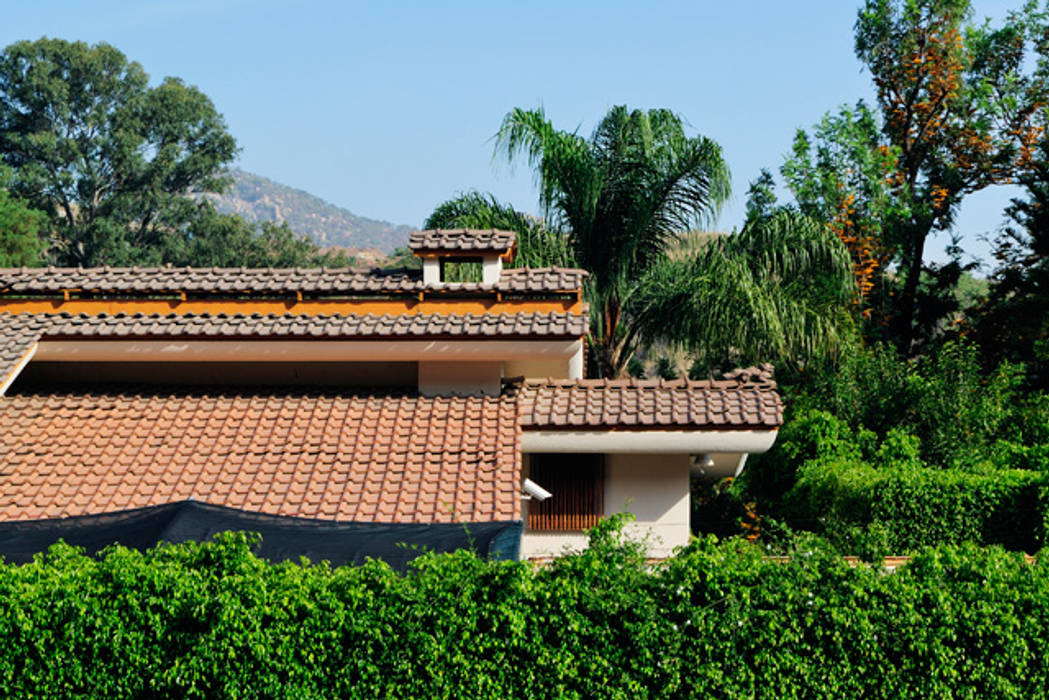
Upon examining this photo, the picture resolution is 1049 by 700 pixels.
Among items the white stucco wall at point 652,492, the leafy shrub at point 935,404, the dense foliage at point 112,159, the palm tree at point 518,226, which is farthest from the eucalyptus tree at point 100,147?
the white stucco wall at point 652,492

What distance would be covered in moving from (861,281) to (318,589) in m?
20.3

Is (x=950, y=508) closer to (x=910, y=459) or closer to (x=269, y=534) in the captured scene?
(x=910, y=459)

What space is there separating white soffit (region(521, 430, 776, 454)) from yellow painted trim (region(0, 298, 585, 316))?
1516 millimetres

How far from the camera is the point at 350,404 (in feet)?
38.0

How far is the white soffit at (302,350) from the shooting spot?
11.2 meters

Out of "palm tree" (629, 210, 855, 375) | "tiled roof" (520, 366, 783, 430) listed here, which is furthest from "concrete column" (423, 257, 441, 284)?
"palm tree" (629, 210, 855, 375)

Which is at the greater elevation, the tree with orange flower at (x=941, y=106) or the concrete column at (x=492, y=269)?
the tree with orange flower at (x=941, y=106)

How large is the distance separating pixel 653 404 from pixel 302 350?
3.83 metres

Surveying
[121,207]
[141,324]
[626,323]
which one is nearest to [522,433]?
[141,324]

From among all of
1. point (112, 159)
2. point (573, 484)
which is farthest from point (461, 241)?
point (112, 159)

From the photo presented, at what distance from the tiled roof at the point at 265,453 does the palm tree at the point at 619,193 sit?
792cm

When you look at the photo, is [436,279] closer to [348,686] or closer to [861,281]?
[348,686]

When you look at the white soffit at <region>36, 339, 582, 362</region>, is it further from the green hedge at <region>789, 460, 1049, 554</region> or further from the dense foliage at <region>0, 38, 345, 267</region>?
the dense foliage at <region>0, 38, 345, 267</region>

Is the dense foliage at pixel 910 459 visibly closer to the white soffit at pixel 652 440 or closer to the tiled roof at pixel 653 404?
the white soffit at pixel 652 440
